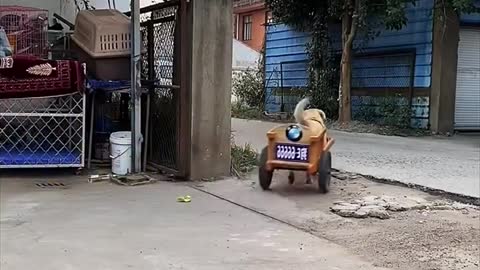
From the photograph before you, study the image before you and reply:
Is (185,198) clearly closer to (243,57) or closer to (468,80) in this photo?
(468,80)

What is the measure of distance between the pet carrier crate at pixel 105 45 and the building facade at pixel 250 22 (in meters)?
24.0

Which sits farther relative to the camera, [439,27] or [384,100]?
[384,100]

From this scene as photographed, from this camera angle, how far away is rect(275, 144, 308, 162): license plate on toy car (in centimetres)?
748

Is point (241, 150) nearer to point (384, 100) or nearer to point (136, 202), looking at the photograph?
point (136, 202)

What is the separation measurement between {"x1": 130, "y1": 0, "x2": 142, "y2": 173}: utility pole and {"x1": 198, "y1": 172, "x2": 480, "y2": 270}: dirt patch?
4.34ft

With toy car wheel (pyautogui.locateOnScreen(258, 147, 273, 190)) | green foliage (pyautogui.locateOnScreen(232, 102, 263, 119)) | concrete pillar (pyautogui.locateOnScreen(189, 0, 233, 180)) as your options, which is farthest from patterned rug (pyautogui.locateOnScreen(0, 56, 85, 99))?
green foliage (pyautogui.locateOnScreen(232, 102, 263, 119))

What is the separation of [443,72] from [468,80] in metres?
1.14

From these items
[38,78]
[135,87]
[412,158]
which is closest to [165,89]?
[135,87]

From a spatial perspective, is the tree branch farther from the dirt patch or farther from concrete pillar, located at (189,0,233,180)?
the dirt patch

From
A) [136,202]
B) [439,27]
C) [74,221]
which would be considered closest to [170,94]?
[136,202]

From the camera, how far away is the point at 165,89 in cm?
905

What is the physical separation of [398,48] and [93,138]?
9221 mm

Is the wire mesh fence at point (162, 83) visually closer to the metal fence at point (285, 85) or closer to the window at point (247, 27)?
the metal fence at point (285, 85)

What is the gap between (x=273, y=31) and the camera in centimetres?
2197
